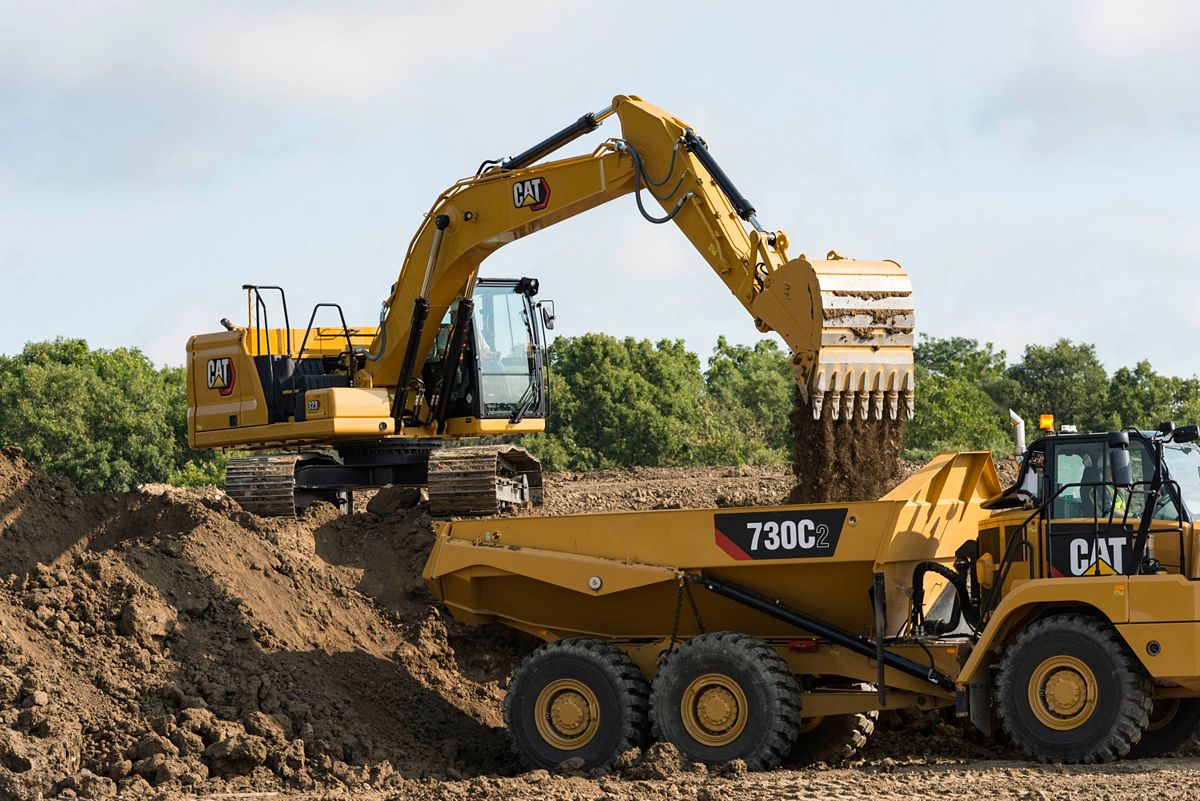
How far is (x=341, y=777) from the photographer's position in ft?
35.4

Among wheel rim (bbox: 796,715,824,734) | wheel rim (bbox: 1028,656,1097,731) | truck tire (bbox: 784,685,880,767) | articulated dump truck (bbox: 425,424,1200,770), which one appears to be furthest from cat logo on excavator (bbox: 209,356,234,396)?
wheel rim (bbox: 1028,656,1097,731)

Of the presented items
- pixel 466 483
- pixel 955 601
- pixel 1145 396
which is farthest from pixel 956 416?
pixel 955 601

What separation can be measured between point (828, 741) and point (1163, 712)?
7.56ft

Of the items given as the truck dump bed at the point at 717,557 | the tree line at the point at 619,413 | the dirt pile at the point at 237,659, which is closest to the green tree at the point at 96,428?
the tree line at the point at 619,413

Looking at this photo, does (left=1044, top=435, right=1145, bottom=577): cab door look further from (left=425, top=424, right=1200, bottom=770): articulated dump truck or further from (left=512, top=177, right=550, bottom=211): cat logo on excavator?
(left=512, top=177, right=550, bottom=211): cat logo on excavator

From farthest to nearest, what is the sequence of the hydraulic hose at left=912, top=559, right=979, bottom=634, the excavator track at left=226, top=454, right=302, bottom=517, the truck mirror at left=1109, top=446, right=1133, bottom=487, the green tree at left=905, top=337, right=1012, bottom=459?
the green tree at left=905, top=337, right=1012, bottom=459, the excavator track at left=226, top=454, right=302, bottom=517, the hydraulic hose at left=912, top=559, right=979, bottom=634, the truck mirror at left=1109, top=446, right=1133, bottom=487

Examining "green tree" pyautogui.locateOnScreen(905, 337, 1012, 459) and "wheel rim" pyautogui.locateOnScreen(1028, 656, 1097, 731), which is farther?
"green tree" pyautogui.locateOnScreen(905, 337, 1012, 459)

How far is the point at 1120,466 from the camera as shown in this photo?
9625 millimetres

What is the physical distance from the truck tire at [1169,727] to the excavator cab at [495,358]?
8349 millimetres

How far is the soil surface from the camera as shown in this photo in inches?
387

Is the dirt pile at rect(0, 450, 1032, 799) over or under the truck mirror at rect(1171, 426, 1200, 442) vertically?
under

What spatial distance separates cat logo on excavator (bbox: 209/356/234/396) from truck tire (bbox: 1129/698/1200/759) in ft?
33.8

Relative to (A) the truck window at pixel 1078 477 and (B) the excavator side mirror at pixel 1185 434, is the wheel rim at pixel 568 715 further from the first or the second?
(B) the excavator side mirror at pixel 1185 434

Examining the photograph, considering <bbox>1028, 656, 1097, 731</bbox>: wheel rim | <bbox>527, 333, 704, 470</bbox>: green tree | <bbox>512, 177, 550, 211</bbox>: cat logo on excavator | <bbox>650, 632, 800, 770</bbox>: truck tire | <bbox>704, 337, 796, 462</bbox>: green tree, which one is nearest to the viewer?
<bbox>1028, 656, 1097, 731</bbox>: wheel rim
